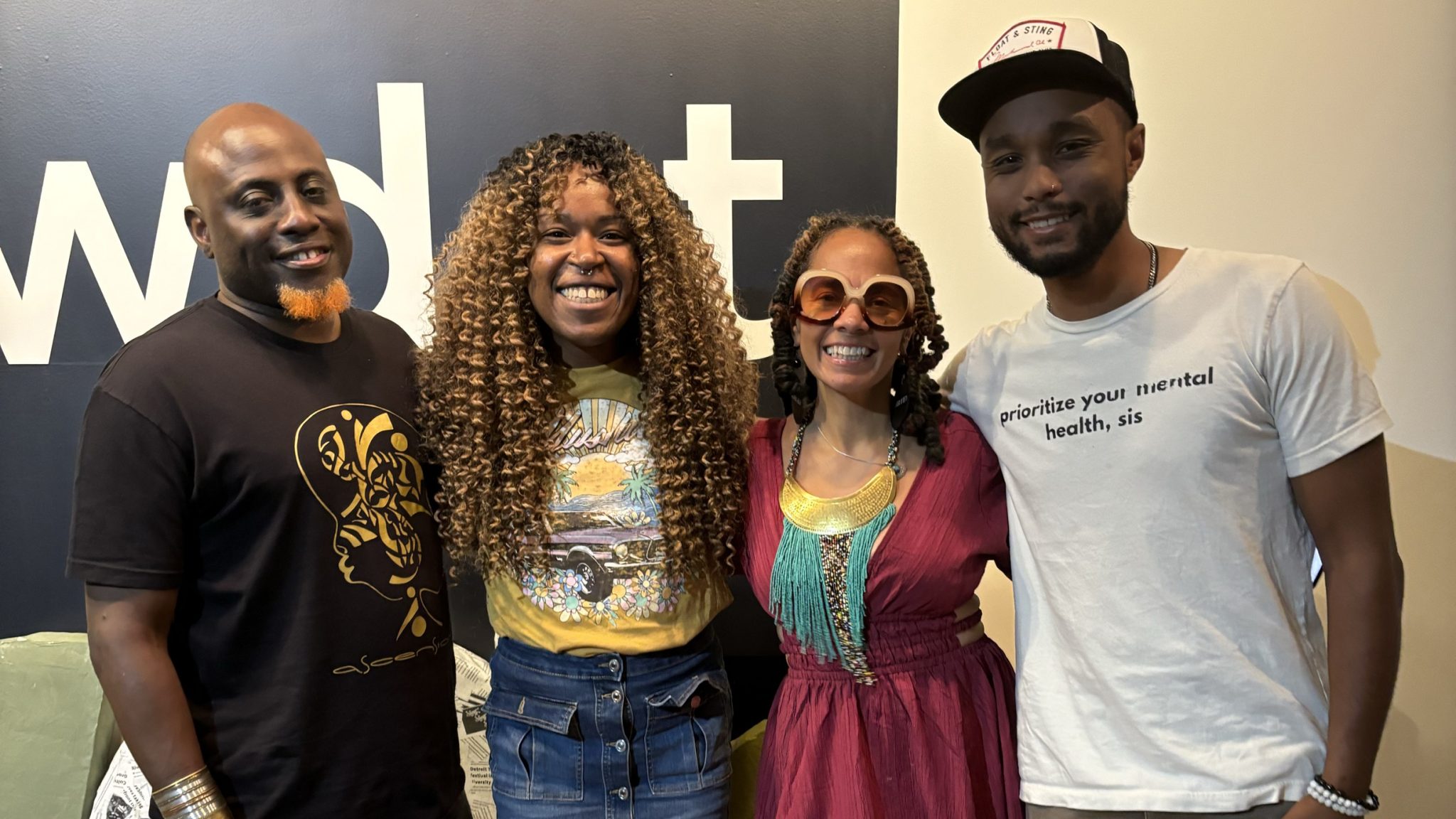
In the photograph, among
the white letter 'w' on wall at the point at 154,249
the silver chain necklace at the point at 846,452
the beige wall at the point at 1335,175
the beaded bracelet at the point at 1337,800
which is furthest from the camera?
the white letter 'w' on wall at the point at 154,249

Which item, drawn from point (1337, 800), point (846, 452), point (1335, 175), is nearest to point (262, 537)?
point (846, 452)

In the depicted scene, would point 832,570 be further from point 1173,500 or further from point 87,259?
point 87,259

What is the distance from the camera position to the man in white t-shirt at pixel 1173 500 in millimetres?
1506

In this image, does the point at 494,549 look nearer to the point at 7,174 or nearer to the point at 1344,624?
the point at 1344,624

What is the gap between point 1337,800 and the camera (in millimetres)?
1483

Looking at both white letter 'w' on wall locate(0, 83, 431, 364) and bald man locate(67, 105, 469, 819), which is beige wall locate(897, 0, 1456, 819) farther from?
bald man locate(67, 105, 469, 819)

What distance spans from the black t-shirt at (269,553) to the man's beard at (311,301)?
77 millimetres

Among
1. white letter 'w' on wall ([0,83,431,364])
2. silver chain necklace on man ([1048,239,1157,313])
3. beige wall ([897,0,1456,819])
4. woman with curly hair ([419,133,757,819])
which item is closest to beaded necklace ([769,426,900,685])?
woman with curly hair ([419,133,757,819])

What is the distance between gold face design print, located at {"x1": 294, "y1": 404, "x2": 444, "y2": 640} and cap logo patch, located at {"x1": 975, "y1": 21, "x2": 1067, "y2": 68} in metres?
1.40

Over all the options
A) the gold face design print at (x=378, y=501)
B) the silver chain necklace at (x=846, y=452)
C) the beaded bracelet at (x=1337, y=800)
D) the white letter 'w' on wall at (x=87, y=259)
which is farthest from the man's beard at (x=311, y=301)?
the beaded bracelet at (x=1337, y=800)

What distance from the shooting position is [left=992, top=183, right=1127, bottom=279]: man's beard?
1619mm

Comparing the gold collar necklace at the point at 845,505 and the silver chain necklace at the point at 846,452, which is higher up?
the silver chain necklace at the point at 846,452

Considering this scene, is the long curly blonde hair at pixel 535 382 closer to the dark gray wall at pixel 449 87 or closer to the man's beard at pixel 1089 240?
the dark gray wall at pixel 449 87

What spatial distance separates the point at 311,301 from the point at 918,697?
1463mm
